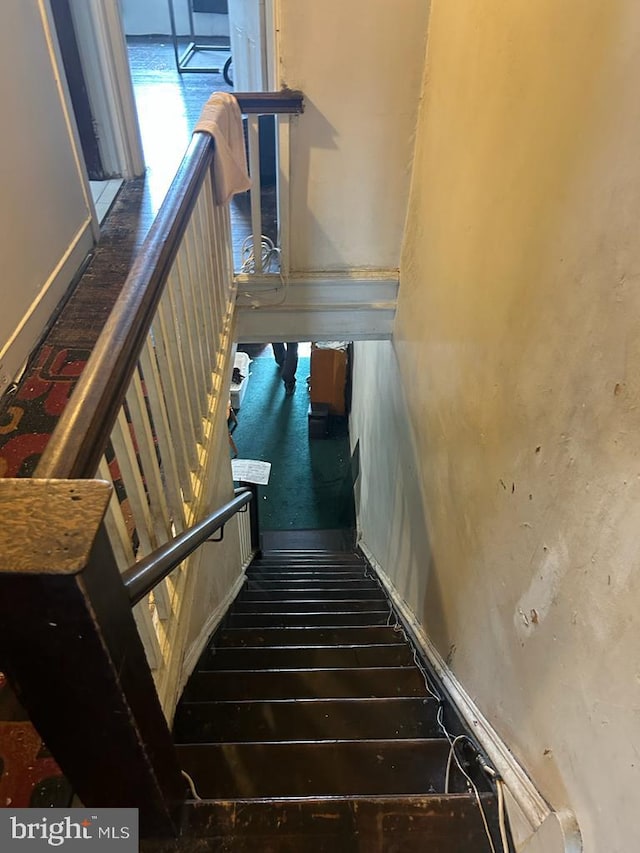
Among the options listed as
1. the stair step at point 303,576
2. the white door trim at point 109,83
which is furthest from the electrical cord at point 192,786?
the white door trim at point 109,83

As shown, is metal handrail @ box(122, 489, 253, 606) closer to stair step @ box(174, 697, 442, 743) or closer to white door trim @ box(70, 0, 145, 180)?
stair step @ box(174, 697, 442, 743)

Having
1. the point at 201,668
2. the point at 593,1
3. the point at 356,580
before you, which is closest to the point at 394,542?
the point at 356,580

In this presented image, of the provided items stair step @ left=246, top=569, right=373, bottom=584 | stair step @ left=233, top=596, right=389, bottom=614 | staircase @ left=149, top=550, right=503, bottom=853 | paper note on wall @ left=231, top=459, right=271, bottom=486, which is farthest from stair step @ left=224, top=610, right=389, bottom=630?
paper note on wall @ left=231, top=459, right=271, bottom=486

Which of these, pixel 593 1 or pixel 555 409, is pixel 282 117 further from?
pixel 555 409

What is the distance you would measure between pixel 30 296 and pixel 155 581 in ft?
5.75

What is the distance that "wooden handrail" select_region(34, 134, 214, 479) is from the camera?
32.1 inches

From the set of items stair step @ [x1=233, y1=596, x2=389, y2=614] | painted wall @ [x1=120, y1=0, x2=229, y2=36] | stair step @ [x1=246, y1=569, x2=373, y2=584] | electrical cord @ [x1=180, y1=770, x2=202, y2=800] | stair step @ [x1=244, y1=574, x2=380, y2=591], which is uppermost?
painted wall @ [x1=120, y1=0, x2=229, y2=36]

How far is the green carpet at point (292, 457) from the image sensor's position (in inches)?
→ 212

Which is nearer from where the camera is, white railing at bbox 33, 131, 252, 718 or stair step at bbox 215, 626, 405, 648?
white railing at bbox 33, 131, 252, 718

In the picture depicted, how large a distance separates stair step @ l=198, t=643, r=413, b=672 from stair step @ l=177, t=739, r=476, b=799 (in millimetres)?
549

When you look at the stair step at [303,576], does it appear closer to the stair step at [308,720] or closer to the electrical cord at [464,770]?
the electrical cord at [464,770]

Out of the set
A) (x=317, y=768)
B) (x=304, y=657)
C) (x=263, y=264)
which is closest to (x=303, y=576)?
(x=304, y=657)

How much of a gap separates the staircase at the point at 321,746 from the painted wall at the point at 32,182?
1426 mm

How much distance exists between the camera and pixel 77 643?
745 millimetres
